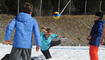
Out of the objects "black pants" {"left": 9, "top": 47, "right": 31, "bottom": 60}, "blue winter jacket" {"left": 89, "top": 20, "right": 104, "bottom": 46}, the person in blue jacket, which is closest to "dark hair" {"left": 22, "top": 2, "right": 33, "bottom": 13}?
the person in blue jacket

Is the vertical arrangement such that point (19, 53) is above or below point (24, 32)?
below

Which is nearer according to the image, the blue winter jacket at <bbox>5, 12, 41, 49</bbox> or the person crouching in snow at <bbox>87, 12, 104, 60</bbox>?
the blue winter jacket at <bbox>5, 12, 41, 49</bbox>

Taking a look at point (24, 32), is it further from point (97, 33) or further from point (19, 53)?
point (97, 33)

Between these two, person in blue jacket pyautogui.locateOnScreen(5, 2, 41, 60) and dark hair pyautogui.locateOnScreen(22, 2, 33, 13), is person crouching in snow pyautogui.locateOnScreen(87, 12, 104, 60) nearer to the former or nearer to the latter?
person in blue jacket pyautogui.locateOnScreen(5, 2, 41, 60)

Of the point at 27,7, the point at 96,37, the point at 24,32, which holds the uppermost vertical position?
the point at 27,7

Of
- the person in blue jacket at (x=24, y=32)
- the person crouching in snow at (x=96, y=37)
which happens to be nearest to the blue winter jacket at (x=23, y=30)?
the person in blue jacket at (x=24, y=32)

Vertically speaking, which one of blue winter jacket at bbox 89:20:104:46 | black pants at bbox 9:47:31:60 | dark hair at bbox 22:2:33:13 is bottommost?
black pants at bbox 9:47:31:60

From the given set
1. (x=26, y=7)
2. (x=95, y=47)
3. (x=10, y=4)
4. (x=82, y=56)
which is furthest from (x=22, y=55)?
(x=10, y=4)

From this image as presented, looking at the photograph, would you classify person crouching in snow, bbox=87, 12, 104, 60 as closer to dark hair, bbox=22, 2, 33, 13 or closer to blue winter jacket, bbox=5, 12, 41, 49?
blue winter jacket, bbox=5, 12, 41, 49

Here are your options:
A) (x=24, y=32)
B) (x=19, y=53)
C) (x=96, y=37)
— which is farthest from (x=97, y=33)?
(x=19, y=53)

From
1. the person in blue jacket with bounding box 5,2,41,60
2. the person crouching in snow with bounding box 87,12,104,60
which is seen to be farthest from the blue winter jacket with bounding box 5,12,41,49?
the person crouching in snow with bounding box 87,12,104,60

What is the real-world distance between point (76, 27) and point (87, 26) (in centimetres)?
113

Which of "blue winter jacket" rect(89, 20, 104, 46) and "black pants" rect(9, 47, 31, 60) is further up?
"blue winter jacket" rect(89, 20, 104, 46)

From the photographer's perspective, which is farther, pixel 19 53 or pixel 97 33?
pixel 97 33
